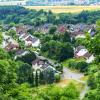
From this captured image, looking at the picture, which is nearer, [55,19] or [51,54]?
[51,54]

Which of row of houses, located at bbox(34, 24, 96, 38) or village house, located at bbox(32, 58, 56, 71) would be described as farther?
row of houses, located at bbox(34, 24, 96, 38)

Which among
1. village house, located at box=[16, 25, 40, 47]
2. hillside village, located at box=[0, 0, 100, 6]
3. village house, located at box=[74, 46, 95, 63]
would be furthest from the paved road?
hillside village, located at box=[0, 0, 100, 6]

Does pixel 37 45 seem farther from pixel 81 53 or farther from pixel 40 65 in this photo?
pixel 40 65

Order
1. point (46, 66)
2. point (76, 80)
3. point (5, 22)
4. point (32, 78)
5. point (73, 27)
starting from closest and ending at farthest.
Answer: point (32, 78) < point (76, 80) < point (46, 66) < point (73, 27) < point (5, 22)

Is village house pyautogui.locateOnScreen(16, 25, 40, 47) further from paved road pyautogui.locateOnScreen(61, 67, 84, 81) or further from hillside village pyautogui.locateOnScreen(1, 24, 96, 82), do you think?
paved road pyautogui.locateOnScreen(61, 67, 84, 81)

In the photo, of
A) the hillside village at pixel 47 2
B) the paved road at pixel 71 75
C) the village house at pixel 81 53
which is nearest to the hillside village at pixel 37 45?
the village house at pixel 81 53

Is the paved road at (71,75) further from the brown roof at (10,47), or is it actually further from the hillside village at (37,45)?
the brown roof at (10,47)

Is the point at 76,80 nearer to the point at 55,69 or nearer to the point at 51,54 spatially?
the point at 55,69

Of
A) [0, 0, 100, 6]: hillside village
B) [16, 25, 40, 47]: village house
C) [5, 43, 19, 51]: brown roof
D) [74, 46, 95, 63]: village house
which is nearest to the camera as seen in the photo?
[74, 46, 95, 63]: village house

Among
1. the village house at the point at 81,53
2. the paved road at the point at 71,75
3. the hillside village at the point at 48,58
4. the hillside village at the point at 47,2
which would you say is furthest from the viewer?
the hillside village at the point at 47,2

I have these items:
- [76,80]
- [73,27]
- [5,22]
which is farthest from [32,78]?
[5,22]

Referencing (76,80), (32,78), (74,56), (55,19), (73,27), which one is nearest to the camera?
(32,78)
